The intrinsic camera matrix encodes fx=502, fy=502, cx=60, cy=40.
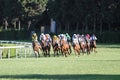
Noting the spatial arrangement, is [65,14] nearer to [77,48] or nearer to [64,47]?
[77,48]

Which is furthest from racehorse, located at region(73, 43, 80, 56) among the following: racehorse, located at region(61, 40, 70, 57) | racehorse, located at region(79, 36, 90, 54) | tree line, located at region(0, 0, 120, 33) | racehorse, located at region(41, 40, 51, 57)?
tree line, located at region(0, 0, 120, 33)

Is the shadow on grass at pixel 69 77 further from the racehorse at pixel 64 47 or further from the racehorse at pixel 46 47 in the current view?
the racehorse at pixel 46 47

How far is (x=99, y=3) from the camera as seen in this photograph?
77750mm

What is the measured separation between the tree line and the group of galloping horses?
111 ft

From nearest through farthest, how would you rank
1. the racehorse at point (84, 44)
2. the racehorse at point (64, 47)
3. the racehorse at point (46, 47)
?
the racehorse at point (64, 47), the racehorse at point (46, 47), the racehorse at point (84, 44)

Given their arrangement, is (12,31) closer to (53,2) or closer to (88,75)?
(53,2)

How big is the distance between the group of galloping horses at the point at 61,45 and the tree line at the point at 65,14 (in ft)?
111

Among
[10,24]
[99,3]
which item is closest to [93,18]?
[99,3]

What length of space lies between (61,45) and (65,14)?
43.0m

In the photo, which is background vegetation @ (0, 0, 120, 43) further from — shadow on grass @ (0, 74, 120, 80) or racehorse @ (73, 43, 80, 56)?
shadow on grass @ (0, 74, 120, 80)

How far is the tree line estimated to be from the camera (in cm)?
7656

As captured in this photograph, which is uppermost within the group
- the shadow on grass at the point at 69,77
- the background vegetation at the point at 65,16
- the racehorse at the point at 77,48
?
the background vegetation at the point at 65,16

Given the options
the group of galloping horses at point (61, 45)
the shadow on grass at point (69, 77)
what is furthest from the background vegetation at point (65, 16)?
the shadow on grass at point (69, 77)

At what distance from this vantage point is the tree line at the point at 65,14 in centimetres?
7656
